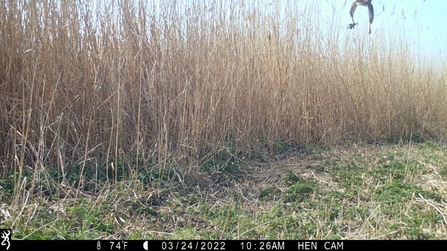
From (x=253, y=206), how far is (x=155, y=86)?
0.99 meters

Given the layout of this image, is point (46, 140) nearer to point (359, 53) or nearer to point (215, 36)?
point (215, 36)

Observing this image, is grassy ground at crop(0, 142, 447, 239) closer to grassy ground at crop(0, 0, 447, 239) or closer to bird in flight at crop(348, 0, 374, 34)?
grassy ground at crop(0, 0, 447, 239)

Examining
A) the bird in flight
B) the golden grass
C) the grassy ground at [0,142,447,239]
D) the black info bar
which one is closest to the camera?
the black info bar

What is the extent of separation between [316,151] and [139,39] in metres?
1.72

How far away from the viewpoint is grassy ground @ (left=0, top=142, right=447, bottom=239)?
150 cm

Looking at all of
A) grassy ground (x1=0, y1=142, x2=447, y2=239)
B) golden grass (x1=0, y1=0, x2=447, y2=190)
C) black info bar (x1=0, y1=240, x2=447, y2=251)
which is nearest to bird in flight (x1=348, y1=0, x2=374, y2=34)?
golden grass (x1=0, y1=0, x2=447, y2=190)

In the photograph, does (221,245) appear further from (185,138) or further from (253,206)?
(185,138)

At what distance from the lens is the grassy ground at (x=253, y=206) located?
150 cm

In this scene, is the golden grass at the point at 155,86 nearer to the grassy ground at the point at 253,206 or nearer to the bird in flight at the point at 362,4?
the grassy ground at the point at 253,206

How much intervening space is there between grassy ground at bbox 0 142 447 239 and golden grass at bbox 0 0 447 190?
22cm

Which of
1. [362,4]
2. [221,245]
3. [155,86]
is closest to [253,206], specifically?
[221,245]

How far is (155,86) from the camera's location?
87.7 inches

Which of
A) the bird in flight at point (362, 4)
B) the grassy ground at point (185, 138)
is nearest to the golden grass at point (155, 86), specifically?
the grassy ground at point (185, 138)

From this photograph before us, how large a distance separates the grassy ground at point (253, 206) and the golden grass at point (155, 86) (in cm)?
22
